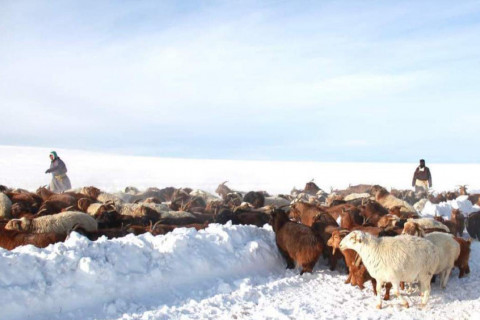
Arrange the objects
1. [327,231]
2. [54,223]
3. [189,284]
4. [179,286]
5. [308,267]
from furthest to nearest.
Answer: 1. [54,223]
2. [327,231]
3. [308,267]
4. [189,284]
5. [179,286]

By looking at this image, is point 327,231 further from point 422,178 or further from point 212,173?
point 212,173

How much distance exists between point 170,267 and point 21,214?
5984mm

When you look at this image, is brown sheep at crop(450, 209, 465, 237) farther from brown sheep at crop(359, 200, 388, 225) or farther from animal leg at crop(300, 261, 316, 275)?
animal leg at crop(300, 261, 316, 275)

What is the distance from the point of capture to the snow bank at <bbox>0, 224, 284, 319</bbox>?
→ 19.9ft

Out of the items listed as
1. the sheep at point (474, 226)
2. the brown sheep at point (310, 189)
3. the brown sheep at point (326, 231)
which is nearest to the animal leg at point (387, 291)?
the brown sheep at point (326, 231)

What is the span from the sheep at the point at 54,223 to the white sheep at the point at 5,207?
268 cm

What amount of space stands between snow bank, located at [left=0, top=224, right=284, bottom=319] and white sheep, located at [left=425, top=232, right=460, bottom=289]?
254 cm

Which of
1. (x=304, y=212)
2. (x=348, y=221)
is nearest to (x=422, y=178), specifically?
(x=304, y=212)

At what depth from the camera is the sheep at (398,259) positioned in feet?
22.7

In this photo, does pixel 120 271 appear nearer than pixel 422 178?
Yes

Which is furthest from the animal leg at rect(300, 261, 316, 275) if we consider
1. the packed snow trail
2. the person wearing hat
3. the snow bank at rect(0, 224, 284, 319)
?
the person wearing hat

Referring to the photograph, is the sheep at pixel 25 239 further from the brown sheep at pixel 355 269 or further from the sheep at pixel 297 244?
the brown sheep at pixel 355 269

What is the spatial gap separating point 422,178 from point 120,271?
17.0m

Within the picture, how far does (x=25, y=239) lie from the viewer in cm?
822
